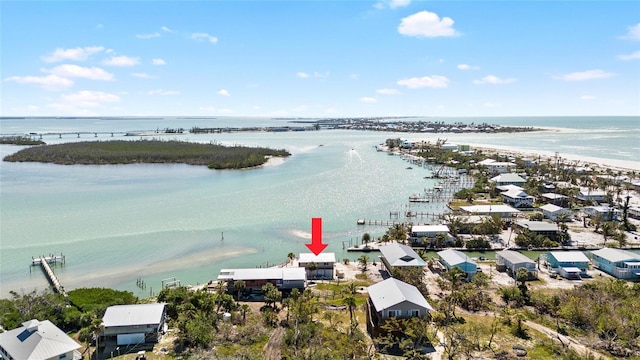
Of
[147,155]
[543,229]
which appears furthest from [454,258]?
[147,155]

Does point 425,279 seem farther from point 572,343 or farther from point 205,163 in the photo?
point 205,163

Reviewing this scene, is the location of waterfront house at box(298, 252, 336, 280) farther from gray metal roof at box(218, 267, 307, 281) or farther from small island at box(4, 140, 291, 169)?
small island at box(4, 140, 291, 169)

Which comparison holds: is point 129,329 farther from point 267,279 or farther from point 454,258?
point 454,258

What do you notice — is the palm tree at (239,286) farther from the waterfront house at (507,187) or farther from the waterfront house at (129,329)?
the waterfront house at (507,187)

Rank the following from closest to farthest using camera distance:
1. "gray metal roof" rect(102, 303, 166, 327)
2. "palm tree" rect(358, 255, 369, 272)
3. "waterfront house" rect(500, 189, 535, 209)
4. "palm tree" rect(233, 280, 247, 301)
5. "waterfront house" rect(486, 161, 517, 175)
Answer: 1. "gray metal roof" rect(102, 303, 166, 327)
2. "palm tree" rect(233, 280, 247, 301)
3. "palm tree" rect(358, 255, 369, 272)
4. "waterfront house" rect(500, 189, 535, 209)
5. "waterfront house" rect(486, 161, 517, 175)

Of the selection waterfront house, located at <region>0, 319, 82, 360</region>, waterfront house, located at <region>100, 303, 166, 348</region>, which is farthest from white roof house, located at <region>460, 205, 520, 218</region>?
waterfront house, located at <region>0, 319, 82, 360</region>

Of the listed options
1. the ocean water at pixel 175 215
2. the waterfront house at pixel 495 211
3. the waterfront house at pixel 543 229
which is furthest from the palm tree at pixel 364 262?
the waterfront house at pixel 495 211
